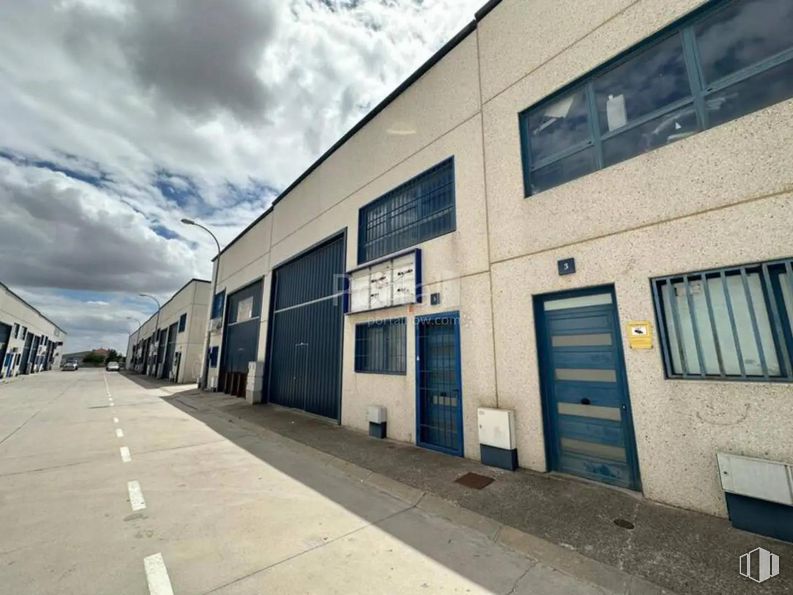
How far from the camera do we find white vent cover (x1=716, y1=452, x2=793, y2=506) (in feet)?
9.73

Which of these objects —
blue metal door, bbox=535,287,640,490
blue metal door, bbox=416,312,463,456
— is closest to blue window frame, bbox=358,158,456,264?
blue metal door, bbox=416,312,463,456

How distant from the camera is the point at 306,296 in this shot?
1170 centimetres

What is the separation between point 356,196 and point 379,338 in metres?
4.22

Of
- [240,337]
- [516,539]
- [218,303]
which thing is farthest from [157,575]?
[218,303]

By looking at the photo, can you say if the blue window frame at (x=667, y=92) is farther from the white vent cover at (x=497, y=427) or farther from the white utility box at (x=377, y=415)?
the white utility box at (x=377, y=415)

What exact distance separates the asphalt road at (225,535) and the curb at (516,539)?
0.10 m

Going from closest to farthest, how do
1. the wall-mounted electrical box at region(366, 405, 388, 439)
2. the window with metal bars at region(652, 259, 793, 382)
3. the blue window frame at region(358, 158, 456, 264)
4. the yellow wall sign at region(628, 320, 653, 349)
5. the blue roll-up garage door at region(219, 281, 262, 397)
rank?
the window with metal bars at region(652, 259, 793, 382) < the yellow wall sign at region(628, 320, 653, 349) < the blue window frame at region(358, 158, 456, 264) < the wall-mounted electrical box at region(366, 405, 388, 439) < the blue roll-up garage door at region(219, 281, 262, 397)

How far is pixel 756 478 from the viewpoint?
122 inches

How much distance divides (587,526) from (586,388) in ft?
5.93

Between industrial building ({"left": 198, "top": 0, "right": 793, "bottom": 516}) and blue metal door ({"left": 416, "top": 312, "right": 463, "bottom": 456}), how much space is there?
0.04 meters

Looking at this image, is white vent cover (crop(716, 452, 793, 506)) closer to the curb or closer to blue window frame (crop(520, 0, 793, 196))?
the curb

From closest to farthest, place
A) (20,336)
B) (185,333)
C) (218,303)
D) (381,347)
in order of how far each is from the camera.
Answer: (381,347)
(218,303)
(185,333)
(20,336)

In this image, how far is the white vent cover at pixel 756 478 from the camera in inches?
117

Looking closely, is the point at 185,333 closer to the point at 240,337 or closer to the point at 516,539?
the point at 240,337
